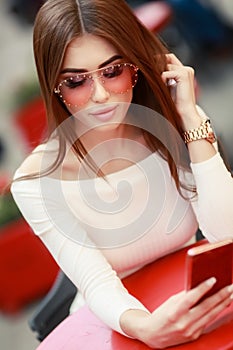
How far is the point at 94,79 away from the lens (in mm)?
1212

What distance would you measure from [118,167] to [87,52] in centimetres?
26

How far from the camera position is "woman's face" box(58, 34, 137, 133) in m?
1.20

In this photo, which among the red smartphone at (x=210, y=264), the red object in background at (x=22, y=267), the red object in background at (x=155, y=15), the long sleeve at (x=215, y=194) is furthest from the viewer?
the red object in background at (x=155, y=15)

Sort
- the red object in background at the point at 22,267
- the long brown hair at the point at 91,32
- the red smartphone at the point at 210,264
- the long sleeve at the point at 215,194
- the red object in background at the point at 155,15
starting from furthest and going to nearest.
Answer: the red object in background at the point at 155,15 → the red object in background at the point at 22,267 → the long sleeve at the point at 215,194 → the long brown hair at the point at 91,32 → the red smartphone at the point at 210,264

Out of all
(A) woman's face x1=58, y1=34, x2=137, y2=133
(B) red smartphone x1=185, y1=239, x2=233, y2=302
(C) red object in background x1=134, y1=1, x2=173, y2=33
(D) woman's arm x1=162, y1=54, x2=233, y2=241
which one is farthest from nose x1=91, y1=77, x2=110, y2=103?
(C) red object in background x1=134, y1=1, x2=173, y2=33

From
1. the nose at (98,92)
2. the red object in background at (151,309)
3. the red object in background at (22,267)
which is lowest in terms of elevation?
the red object in background at (22,267)

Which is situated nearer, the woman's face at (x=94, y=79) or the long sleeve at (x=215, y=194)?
the woman's face at (x=94, y=79)

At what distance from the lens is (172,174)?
1.38m

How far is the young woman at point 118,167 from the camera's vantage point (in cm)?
120

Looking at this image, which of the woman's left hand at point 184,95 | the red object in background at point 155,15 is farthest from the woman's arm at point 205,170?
the red object in background at point 155,15

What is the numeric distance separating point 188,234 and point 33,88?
184 centimetres

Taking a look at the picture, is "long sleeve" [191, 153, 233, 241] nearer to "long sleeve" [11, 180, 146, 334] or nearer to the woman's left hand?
the woman's left hand

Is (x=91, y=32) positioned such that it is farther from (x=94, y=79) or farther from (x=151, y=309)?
(x=151, y=309)

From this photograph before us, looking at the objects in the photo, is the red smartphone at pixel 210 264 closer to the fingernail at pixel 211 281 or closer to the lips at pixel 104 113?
the fingernail at pixel 211 281
